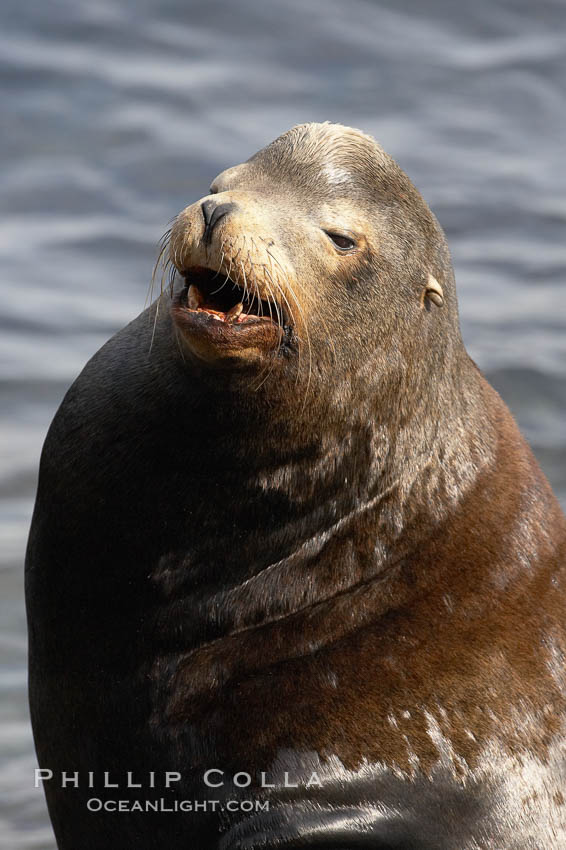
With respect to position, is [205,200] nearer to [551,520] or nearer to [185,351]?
[185,351]

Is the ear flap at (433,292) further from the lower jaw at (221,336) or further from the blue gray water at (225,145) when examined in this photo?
the blue gray water at (225,145)

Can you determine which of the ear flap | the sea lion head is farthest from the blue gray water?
the ear flap

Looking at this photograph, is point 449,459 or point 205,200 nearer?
point 205,200

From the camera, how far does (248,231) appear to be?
477 centimetres

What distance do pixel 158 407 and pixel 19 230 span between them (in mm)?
7027

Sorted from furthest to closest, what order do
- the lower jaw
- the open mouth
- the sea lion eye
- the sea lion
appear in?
1. the sea lion eye
2. the sea lion
3. the open mouth
4. the lower jaw

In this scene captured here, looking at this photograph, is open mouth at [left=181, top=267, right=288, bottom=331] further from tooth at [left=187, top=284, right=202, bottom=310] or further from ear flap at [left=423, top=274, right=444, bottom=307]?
ear flap at [left=423, top=274, right=444, bottom=307]

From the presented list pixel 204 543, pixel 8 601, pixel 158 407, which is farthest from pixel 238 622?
pixel 8 601

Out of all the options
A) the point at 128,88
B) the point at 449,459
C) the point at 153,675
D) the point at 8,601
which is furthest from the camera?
the point at 128,88

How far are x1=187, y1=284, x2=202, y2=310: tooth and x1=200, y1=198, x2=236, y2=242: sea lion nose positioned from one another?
0.20 m

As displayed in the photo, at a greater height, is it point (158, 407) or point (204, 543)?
point (158, 407)

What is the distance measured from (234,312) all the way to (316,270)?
0.43 meters

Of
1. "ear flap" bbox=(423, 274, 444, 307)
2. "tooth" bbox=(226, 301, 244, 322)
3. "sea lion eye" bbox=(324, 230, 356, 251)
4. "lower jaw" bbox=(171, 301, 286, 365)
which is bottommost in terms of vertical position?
"lower jaw" bbox=(171, 301, 286, 365)

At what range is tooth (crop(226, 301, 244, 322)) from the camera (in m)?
4.74
